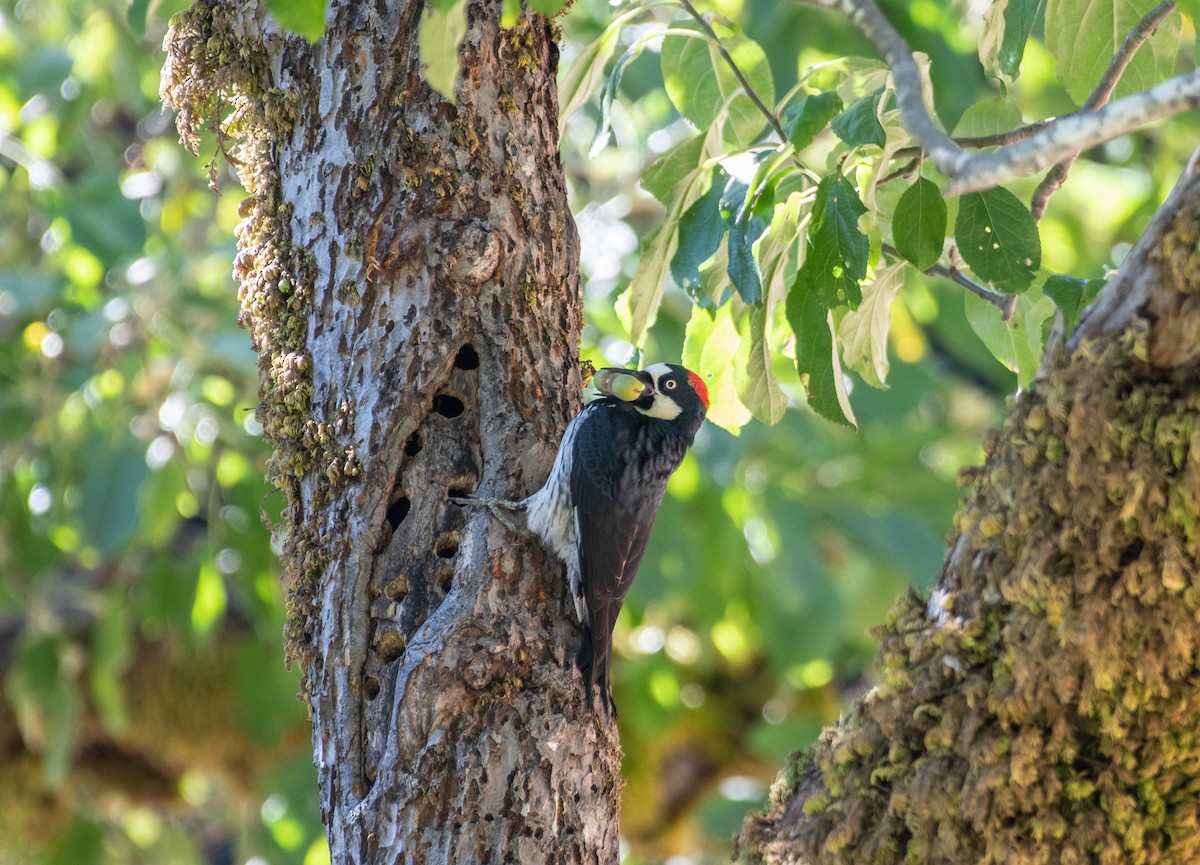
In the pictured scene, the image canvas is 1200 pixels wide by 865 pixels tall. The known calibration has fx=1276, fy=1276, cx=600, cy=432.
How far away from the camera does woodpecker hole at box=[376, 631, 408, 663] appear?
2.47 meters

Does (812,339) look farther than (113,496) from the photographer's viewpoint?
No

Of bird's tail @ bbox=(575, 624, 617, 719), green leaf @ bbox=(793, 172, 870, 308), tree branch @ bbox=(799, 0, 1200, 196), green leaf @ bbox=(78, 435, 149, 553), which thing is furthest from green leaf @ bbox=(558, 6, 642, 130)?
green leaf @ bbox=(78, 435, 149, 553)

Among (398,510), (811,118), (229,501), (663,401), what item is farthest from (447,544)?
(229,501)

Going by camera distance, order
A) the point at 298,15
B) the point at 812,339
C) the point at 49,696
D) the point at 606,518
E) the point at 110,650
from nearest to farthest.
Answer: the point at 298,15 → the point at 812,339 → the point at 606,518 → the point at 110,650 → the point at 49,696

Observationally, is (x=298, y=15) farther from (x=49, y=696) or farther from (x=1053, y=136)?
(x=49, y=696)

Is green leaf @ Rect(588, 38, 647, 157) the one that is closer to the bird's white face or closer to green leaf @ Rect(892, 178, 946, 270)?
green leaf @ Rect(892, 178, 946, 270)

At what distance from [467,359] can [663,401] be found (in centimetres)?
116

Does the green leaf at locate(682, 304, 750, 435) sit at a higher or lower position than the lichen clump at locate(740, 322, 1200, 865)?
higher

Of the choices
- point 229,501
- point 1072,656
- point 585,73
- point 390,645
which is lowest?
point 1072,656

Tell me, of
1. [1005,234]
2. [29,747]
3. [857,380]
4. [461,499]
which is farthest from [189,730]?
[1005,234]

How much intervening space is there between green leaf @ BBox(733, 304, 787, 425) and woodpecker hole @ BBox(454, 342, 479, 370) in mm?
572

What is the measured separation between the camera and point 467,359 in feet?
9.02

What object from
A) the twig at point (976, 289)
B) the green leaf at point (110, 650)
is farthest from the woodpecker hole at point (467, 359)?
the green leaf at point (110, 650)

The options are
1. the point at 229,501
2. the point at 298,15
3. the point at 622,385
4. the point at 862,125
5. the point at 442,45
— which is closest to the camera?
the point at 298,15
